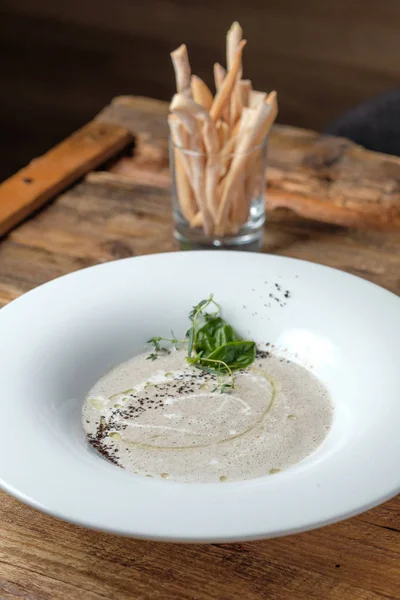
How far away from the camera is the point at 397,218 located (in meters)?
1.58

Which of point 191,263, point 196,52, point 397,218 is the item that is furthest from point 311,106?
point 191,263

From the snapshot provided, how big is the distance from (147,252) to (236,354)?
44 centimetres

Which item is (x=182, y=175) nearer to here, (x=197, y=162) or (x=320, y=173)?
(x=197, y=162)

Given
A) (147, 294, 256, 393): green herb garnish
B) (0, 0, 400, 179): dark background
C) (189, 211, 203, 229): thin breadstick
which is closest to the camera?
(147, 294, 256, 393): green herb garnish

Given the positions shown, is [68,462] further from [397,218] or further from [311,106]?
[311,106]

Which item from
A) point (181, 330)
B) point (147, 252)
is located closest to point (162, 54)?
point (147, 252)

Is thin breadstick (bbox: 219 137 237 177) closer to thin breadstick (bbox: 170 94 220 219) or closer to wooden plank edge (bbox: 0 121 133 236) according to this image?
thin breadstick (bbox: 170 94 220 219)

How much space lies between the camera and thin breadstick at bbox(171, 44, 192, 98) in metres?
1.36

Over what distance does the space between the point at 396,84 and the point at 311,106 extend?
0.40 metres

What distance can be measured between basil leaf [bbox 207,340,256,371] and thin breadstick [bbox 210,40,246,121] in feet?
1.41

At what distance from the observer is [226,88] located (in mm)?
1353

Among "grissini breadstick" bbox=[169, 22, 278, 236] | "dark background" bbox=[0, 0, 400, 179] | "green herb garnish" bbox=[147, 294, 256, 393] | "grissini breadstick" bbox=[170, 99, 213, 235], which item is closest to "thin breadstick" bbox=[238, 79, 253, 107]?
"grissini breadstick" bbox=[169, 22, 278, 236]

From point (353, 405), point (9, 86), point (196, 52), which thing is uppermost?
point (353, 405)

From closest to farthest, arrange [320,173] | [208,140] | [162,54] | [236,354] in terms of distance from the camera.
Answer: [236,354] → [208,140] → [320,173] → [162,54]
